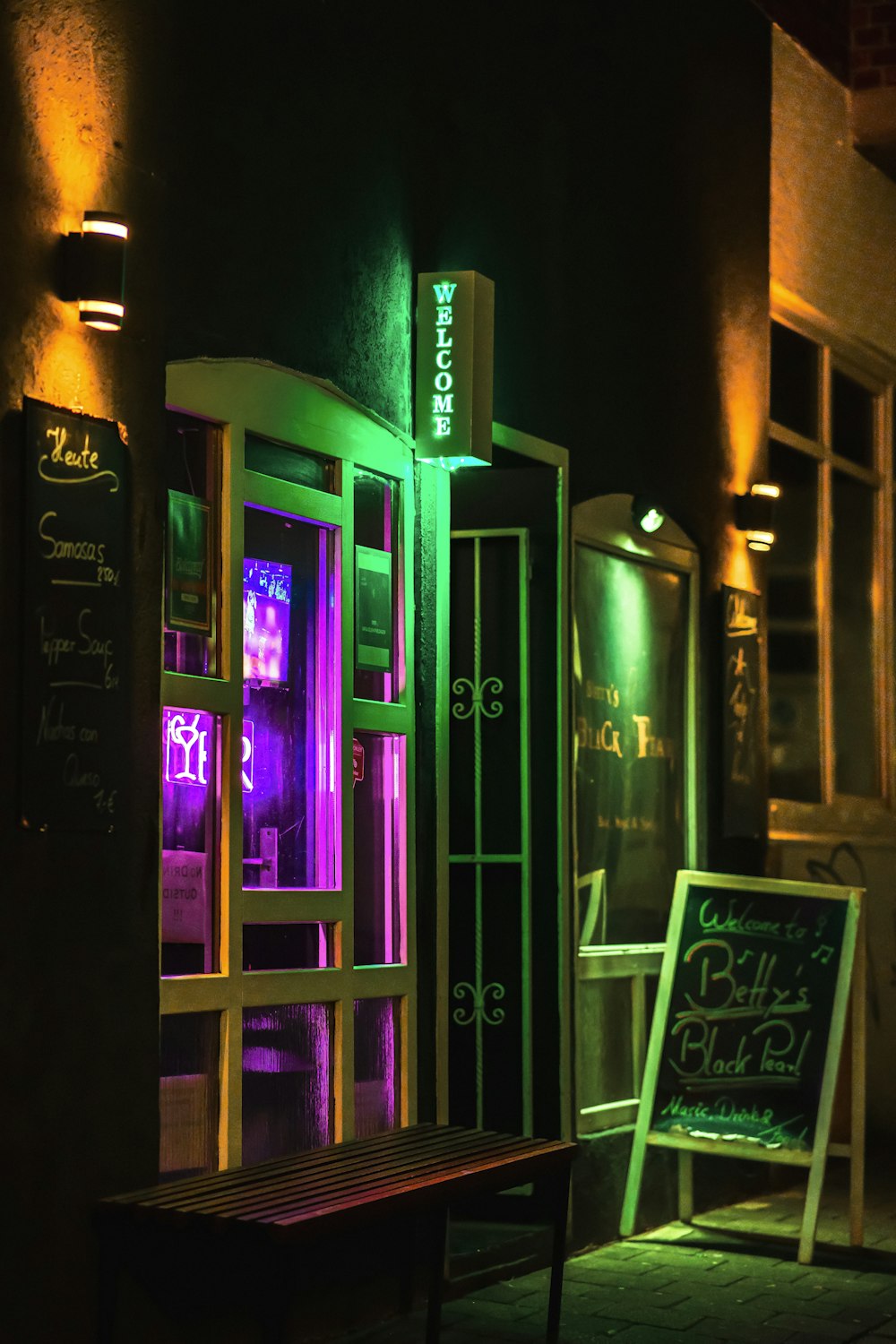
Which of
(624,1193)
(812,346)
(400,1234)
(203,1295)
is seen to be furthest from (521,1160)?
(812,346)

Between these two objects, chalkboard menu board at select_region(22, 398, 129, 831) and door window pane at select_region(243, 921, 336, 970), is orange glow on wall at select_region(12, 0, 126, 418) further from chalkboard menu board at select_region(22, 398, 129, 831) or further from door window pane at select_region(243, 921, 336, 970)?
door window pane at select_region(243, 921, 336, 970)

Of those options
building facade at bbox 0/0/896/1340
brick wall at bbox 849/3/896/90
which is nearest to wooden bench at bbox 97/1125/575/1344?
building facade at bbox 0/0/896/1340

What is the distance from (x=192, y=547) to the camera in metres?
5.12

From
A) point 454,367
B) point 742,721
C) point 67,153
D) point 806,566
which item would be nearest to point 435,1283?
point 454,367

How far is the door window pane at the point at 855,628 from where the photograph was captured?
11023 millimetres

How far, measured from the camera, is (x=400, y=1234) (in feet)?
18.9

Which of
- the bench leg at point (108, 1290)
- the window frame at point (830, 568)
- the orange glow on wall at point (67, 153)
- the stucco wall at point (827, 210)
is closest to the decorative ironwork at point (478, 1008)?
the bench leg at point (108, 1290)

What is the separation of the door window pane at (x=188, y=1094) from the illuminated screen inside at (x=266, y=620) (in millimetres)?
1013

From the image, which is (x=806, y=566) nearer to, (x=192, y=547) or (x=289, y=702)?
(x=289, y=702)

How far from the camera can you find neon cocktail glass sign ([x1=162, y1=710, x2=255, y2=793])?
5.04m

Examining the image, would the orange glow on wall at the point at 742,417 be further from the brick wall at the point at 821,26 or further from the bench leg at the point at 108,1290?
the bench leg at the point at 108,1290

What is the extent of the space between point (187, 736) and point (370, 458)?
4.01 ft

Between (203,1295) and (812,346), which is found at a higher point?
(812,346)

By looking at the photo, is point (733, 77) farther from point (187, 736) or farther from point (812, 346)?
point (187, 736)
